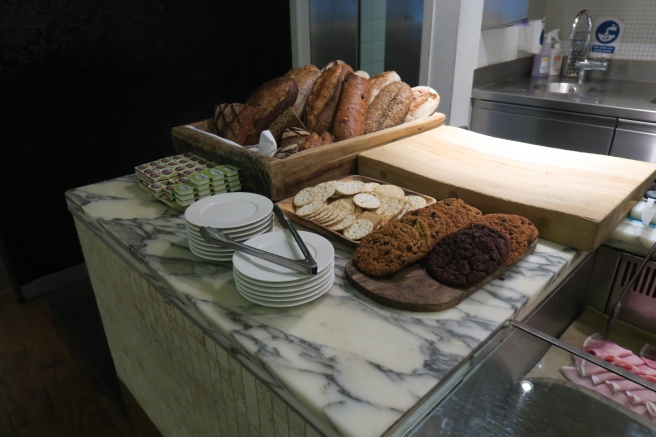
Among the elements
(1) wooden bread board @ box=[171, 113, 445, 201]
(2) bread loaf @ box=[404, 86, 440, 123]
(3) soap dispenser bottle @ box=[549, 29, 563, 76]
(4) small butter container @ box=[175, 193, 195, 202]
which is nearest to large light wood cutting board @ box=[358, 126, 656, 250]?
(1) wooden bread board @ box=[171, 113, 445, 201]

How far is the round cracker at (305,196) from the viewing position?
1046 millimetres

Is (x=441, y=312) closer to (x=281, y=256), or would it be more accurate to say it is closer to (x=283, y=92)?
(x=281, y=256)

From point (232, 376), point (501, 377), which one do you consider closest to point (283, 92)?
point (232, 376)

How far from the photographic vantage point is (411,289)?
76cm

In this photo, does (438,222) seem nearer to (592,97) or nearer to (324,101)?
(324,101)

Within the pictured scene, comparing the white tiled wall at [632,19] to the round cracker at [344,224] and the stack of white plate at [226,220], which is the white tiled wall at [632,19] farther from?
the stack of white plate at [226,220]

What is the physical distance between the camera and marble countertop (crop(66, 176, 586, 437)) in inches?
23.1

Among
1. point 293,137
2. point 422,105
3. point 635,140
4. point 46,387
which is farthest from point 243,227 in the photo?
point 635,140

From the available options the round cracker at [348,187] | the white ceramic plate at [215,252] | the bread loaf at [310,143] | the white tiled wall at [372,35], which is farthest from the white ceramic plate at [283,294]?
the white tiled wall at [372,35]

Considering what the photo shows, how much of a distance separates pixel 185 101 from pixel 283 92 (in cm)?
141

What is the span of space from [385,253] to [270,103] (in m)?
0.74

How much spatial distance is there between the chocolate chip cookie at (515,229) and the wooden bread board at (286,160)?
0.44 metres

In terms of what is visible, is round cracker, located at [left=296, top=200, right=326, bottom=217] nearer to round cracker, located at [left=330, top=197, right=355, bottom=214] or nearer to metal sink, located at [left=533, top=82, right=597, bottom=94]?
round cracker, located at [left=330, top=197, right=355, bottom=214]

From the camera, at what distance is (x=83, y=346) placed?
2.04 m
